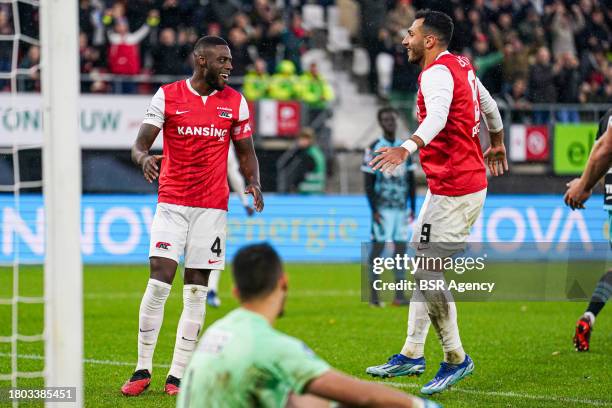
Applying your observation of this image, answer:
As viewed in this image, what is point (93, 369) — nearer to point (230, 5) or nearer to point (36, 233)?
point (36, 233)

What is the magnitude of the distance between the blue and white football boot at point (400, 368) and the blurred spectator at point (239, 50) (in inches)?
568

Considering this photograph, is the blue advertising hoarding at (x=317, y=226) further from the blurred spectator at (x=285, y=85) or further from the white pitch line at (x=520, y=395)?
the white pitch line at (x=520, y=395)

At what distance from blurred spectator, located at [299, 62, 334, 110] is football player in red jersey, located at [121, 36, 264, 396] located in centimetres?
1383

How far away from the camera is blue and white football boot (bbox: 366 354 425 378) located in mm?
7289

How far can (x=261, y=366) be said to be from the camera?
3863 mm

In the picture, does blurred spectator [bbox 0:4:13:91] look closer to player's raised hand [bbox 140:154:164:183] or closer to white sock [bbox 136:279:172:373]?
white sock [bbox 136:279:172:373]

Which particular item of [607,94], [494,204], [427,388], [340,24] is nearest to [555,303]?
[494,204]

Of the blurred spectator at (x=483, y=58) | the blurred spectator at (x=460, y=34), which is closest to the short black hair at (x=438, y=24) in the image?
the blurred spectator at (x=460, y=34)

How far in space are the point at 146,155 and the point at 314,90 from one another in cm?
1477

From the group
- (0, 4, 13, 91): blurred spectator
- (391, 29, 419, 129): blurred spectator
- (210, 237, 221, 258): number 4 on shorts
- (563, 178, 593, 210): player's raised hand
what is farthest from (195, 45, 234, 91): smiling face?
(391, 29, 419, 129): blurred spectator

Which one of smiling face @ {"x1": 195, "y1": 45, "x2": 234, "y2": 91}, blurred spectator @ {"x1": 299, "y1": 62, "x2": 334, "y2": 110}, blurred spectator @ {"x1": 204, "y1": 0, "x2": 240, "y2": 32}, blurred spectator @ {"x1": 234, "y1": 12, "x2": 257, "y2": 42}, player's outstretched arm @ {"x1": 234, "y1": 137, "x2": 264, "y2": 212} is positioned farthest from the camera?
blurred spectator @ {"x1": 204, "y1": 0, "x2": 240, "y2": 32}

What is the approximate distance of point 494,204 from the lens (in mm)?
18328

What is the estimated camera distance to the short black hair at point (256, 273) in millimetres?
4023

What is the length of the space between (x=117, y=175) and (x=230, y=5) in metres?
5.68
